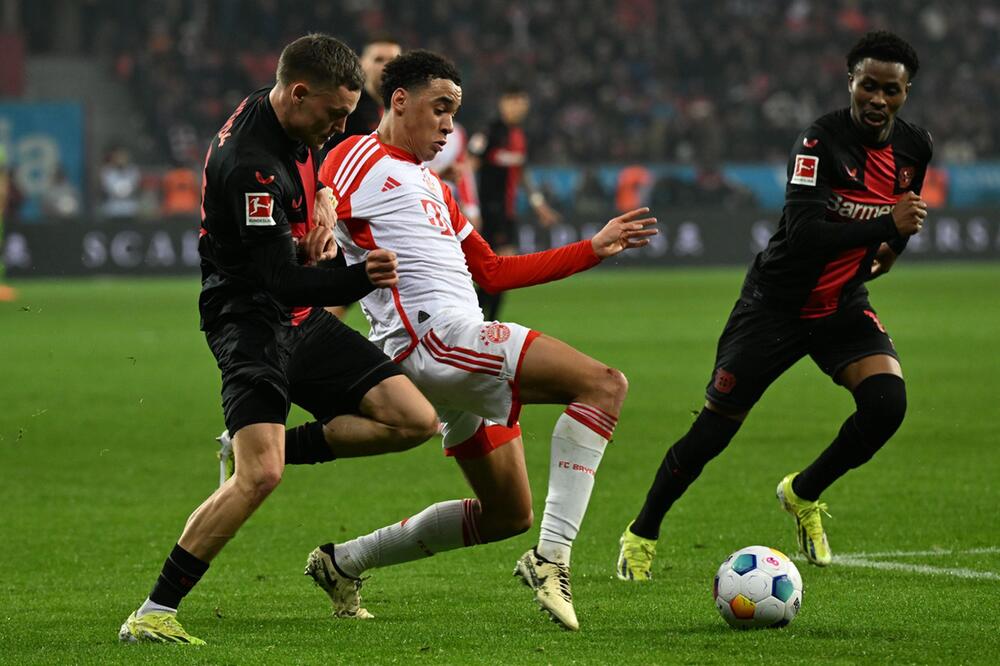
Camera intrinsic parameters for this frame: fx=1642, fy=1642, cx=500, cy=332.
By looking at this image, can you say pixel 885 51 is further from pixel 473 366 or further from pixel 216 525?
pixel 216 525

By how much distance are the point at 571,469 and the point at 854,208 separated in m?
1.90

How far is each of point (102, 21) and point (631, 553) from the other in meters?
29.1

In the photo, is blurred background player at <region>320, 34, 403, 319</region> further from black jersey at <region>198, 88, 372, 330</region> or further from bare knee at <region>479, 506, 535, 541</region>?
black jersey at <region>198, 88, 372, 330</region>

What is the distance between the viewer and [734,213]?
27.9 m

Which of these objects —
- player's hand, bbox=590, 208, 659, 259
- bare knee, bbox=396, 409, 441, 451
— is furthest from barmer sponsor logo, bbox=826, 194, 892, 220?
bare knee, bbox=396, 409, 441, 451

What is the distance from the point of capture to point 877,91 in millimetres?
6359

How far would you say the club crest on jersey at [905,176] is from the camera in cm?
654

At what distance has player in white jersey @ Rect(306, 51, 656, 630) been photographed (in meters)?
5.27

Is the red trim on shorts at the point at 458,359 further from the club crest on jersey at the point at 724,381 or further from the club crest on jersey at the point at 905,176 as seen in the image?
the club crest on jersey at the point at 905,176

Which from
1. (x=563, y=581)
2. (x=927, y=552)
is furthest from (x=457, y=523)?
(x=927, y=552)

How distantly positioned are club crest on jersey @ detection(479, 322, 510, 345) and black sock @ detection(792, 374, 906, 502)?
1.78 m

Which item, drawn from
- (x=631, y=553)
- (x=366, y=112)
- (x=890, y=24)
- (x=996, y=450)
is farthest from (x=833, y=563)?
(x=890, y=24)

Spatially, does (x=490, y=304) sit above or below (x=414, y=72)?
below

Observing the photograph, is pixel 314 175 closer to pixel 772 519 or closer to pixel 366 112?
pixel 772 519
